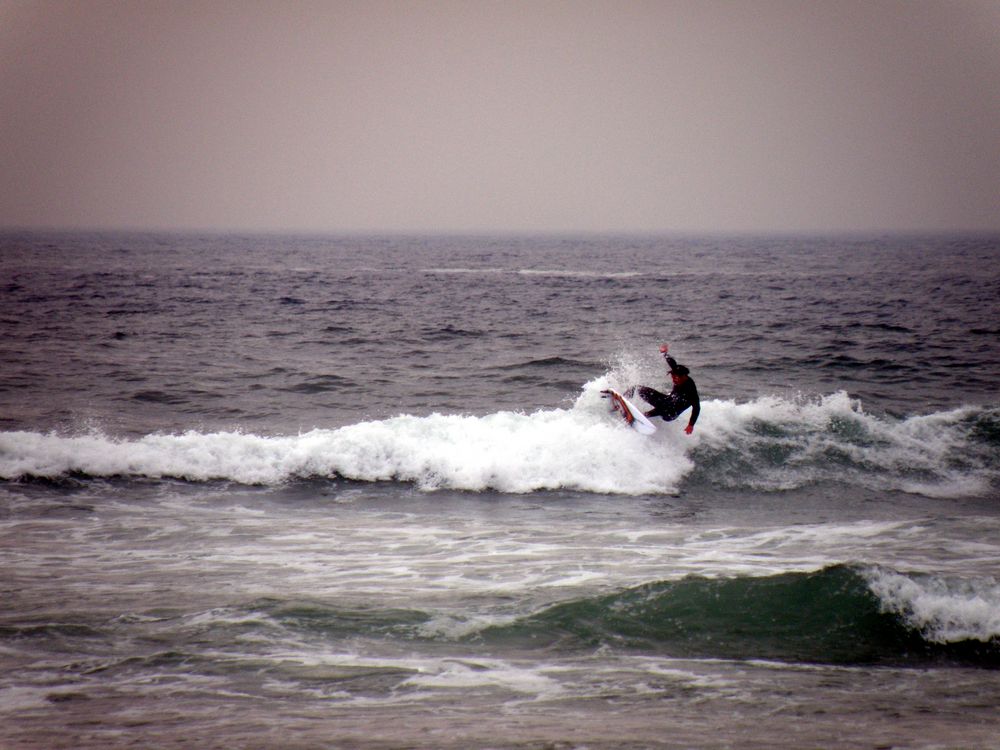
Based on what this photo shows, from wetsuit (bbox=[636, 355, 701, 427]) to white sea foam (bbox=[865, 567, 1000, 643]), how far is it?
6.79 metres

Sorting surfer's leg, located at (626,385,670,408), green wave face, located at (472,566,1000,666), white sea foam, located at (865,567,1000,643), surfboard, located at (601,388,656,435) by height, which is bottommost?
green wave face, located at (472,566,1000,666)

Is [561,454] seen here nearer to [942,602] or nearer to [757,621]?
[757,621]

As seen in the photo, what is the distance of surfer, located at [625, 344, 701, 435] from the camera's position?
17.0 meters

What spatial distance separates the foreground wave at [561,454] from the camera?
16.3 m

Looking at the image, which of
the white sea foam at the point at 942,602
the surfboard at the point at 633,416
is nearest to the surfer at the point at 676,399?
the surfboard at the point at 633,416

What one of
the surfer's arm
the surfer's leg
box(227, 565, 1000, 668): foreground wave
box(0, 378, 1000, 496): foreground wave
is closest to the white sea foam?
box(227, 565, 1000, 668): foreground wave

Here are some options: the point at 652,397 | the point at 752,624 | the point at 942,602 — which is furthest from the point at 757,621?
the point at 652,397

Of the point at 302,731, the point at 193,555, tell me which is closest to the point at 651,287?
the point at 193,555

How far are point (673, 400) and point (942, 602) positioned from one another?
25.9ft

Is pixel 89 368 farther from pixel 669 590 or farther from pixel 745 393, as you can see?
pixel 669 590

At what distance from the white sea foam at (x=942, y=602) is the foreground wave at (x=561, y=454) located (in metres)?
5.87

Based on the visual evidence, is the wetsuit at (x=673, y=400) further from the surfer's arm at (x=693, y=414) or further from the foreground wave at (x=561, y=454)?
the foreground wave at (x=561, y=454)

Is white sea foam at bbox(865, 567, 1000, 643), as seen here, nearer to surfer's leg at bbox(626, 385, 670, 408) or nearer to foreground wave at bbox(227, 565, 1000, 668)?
foreground wave at bbox(227, 565, 1000, 668)

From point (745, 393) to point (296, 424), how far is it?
10.8 meters
